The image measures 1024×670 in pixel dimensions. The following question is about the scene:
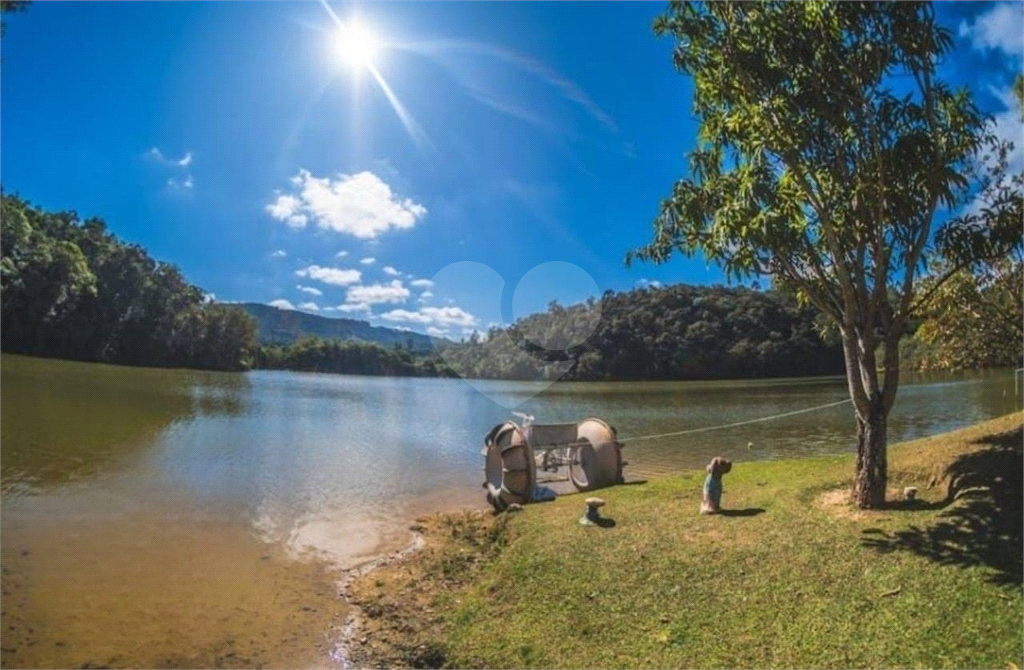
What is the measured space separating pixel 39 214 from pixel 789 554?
97161mm

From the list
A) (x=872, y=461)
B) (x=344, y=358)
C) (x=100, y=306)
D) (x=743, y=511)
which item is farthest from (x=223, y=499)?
(x=344, y=358)

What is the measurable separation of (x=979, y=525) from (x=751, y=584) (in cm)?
278

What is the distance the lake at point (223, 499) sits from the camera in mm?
8047

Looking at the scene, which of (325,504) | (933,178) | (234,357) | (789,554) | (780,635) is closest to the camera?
(780,635)

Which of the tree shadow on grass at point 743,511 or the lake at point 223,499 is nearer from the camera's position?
the lake at point 223,499

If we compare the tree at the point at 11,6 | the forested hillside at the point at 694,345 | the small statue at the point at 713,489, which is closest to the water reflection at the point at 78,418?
the tree at the point at 11,6

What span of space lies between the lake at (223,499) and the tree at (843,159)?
26.6 ft

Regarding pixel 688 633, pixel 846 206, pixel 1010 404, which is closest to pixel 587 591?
pixel 688 633

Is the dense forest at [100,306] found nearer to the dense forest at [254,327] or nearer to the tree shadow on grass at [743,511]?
the dense forest at [254,327]

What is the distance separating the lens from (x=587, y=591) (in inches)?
292

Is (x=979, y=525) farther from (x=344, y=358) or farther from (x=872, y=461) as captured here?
(x=344, y=358)

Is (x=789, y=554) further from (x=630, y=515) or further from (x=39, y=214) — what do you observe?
(x=39, y=214)

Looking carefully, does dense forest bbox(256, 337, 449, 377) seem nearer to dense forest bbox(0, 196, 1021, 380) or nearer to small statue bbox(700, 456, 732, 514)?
dense forest bbox(0, 196, 1021, 380)

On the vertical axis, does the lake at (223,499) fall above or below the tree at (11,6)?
below
